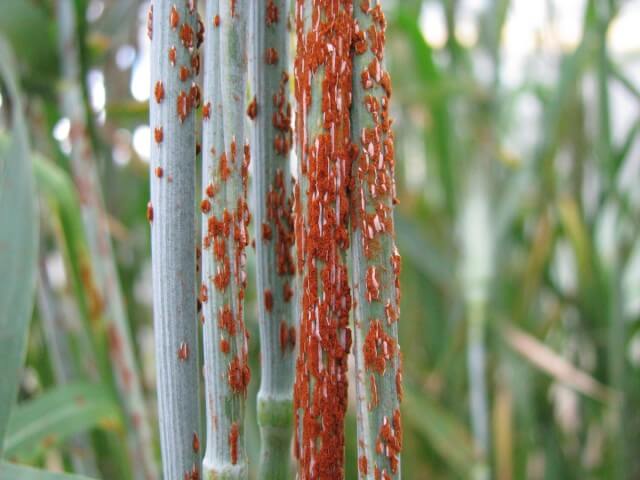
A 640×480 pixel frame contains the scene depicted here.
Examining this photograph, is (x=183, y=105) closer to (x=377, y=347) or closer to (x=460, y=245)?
(x=377, y=347)

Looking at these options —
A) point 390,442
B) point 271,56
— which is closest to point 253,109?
point 271,56

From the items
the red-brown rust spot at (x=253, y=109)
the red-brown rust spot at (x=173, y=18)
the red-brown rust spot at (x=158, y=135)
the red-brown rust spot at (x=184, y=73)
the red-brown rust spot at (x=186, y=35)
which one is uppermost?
the red-brown rust spot at (x=173, y=18)

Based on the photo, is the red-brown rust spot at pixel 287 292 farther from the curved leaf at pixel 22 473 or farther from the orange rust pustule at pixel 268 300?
the curved leaf at pixel 22 473

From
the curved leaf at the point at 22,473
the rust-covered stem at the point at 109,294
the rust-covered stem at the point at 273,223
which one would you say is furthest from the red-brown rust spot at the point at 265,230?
the rust-covered stem at the point at 109,294

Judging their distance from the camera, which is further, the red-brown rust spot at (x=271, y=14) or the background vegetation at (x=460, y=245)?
the background vegetation at (x=460, y=245)

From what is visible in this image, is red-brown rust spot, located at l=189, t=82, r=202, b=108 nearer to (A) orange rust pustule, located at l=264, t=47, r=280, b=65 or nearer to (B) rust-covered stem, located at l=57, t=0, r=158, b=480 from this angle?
(A) orange rust pustule, located at l=264, t=47, r=280, b=65

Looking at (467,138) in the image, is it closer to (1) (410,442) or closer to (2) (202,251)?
(1) (410,442)

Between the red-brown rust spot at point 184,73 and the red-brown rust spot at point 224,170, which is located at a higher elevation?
the red-brown rust spot at point 184,73

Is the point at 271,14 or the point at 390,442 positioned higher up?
the point at 271,14
